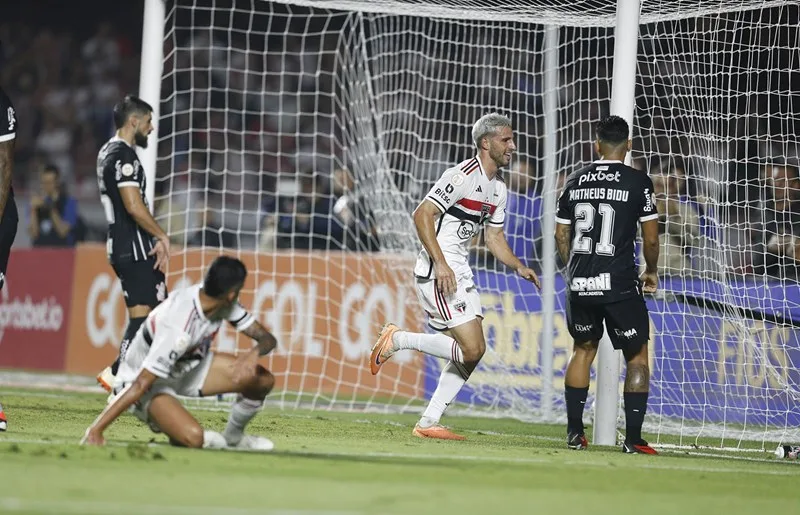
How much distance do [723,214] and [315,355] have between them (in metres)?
4.97

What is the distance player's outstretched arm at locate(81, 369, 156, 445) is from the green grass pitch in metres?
0.10

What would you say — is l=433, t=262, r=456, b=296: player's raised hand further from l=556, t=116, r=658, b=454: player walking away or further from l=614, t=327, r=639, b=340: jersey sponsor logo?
l=614, t=327, r=639, b=340: jersey sponsor logo

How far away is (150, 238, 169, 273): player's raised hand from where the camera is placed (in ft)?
27.6

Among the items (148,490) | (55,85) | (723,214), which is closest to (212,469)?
(148,490)

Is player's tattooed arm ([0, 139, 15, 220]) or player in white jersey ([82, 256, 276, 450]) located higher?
player's tattooed arm ([0, 139, 15, 220])

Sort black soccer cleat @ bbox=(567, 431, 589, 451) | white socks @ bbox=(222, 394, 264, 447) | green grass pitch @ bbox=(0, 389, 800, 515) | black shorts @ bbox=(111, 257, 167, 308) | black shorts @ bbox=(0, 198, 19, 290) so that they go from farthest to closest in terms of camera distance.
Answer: black shorts @ bbox=(111, 257, 167, 308) → black soccer cleat @ bbox=(567, 431, 589, 451) → black shorts @ bbox=(0, 198, 19, 290) → white socks @ bbox=(222, 394, 264, 447) → green grass pitch @ bbox=(0, 389, 800, 515)

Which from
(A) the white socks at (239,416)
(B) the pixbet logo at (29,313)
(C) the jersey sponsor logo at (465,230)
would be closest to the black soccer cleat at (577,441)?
(C) the jersey sponsor logo at (465,230)


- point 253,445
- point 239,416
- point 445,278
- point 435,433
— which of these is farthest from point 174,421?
point 435,433

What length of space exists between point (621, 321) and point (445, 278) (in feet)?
3.71

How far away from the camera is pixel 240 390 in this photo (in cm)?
635

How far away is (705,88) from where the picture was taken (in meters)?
9.95

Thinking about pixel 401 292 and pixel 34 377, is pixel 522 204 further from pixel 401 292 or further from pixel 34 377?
pixel 34 377

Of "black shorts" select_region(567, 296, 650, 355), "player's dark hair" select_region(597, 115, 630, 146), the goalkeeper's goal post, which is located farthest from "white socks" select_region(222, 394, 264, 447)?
the goalkeeper's goal post

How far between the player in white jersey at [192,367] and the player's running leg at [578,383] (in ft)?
7.76
